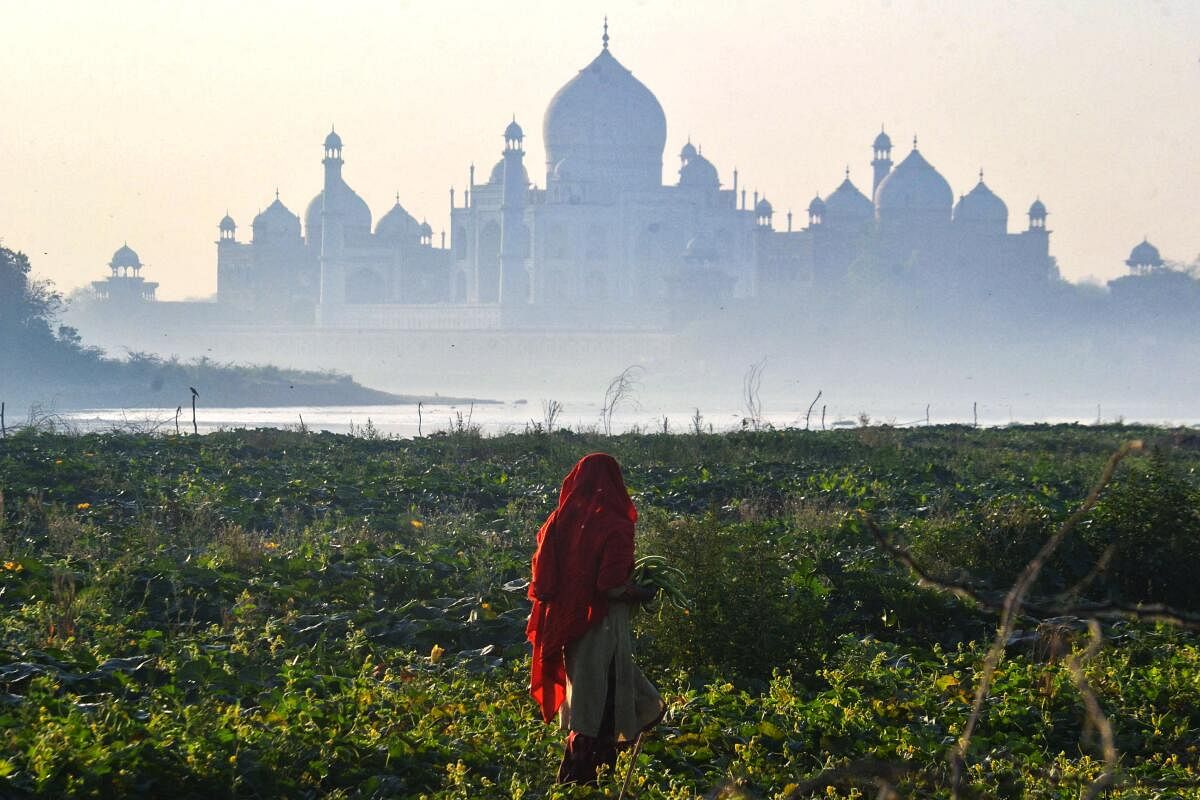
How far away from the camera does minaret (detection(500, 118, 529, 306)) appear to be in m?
62.2

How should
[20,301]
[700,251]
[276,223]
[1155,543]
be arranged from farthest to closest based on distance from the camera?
[276,223], [700,251], [20,301], [1155,543]

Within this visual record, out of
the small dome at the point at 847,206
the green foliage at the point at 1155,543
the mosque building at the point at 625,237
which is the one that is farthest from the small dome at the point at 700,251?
the green foliage at the point at 1155,543

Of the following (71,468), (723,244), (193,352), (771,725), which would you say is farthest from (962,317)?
(771,725)

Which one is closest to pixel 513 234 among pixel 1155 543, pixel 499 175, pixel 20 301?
pixel 499 175

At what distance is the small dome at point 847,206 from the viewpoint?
65.6m

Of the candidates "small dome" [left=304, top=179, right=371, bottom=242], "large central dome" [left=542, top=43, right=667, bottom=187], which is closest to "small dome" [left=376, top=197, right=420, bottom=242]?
"small dome" [left=304, top=179, right=371, bottom=242]

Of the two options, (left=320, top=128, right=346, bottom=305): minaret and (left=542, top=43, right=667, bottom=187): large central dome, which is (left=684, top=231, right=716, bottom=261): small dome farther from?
(left=320, top=128, right=346, bottom=305): minaret

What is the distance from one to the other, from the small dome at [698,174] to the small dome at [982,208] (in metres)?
10.1

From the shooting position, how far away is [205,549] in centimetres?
852

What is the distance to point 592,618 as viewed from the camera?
4.61 metres

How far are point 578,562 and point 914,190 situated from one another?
62123mm

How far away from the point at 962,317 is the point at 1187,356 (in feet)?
25.8

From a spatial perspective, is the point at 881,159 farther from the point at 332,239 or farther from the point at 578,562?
the point at 578,562

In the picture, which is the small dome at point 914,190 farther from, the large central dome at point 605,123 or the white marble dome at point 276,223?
the white marble dome at point 276,223
